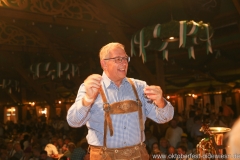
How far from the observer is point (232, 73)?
444 inches

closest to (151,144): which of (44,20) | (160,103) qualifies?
(44,20)

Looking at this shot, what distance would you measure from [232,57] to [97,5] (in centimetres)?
368

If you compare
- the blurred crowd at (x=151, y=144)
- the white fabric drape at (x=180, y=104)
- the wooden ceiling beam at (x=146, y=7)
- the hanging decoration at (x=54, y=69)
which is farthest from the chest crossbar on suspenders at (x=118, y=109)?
the white fabric drape at (x=180, y=104)

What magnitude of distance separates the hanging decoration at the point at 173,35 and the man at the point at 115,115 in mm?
2501

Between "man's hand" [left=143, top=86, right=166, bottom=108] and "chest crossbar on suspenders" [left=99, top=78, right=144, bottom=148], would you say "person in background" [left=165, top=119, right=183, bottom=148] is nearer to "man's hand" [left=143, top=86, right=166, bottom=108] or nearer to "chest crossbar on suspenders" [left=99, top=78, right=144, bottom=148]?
"chest crossbar on suspenders" [left=99, top=78, right=144, bottom=148]

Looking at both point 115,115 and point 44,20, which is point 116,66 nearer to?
point 115,115

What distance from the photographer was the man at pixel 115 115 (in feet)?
4.87

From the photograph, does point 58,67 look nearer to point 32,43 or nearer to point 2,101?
point 32,43

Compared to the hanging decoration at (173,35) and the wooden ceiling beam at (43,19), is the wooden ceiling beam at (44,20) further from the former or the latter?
the hanging decoration at (173,35)

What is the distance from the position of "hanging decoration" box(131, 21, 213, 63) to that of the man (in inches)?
98.5

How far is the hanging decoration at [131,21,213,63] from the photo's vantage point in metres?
3.91

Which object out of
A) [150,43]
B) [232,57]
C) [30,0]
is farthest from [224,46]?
[30,0]

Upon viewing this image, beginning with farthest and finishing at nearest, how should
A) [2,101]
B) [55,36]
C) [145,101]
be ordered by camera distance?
[2,101], [55,36], [145,101]

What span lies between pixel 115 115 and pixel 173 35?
2.67m
